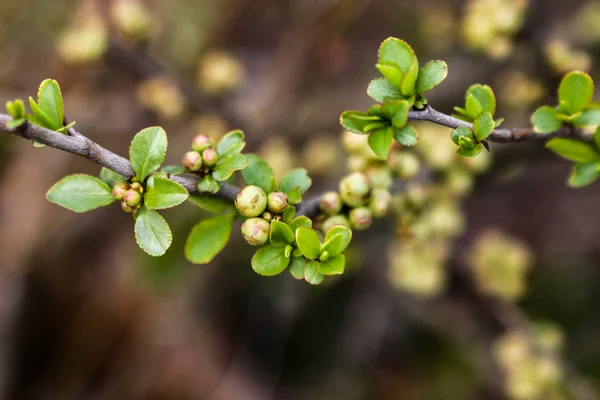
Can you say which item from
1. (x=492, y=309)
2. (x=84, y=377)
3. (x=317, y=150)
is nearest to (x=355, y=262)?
(x=317, y=150)

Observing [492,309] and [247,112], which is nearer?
[492,309]

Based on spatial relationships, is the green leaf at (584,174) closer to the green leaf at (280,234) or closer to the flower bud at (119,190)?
the green leaf at (280,234)

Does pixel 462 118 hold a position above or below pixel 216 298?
above

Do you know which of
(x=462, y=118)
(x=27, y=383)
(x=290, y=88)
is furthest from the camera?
(x=27, y=383)

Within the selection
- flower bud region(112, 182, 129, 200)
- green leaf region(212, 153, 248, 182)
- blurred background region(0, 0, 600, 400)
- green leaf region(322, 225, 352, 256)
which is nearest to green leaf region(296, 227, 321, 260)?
green leaf region(322, 225, 352, 256)

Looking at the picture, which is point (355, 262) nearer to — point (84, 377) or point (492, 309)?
point (492, 309)

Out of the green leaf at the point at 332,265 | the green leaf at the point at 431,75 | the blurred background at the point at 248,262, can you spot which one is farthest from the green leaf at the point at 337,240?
the blurred background at the point at 248,262

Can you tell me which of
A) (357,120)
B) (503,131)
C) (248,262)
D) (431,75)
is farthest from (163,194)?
(248,262)
